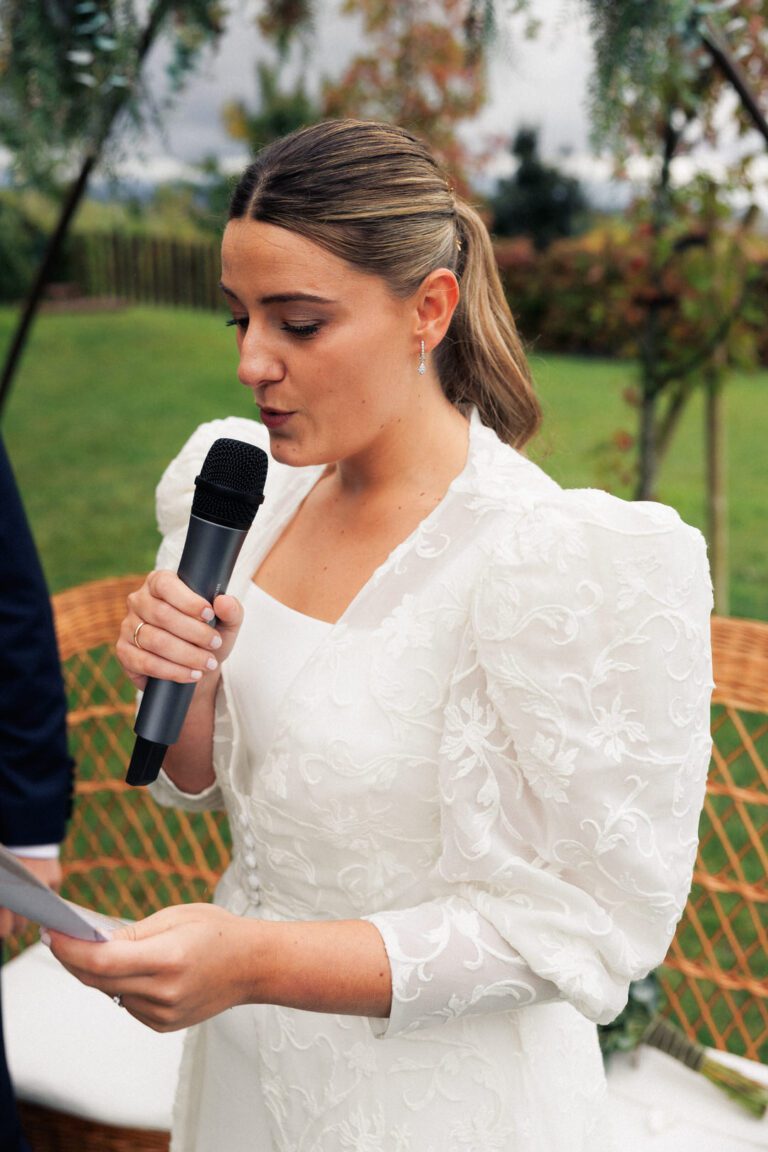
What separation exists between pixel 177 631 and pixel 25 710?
2.92 ft

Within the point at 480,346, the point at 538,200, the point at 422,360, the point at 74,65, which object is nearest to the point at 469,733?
the point at 422,360

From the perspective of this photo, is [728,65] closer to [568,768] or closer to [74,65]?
[74,65]

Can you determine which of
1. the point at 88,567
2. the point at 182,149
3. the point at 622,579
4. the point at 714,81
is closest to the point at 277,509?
the point at 622,579

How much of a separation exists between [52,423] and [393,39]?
613 centimetres

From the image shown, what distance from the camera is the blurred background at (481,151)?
2580 millimetres

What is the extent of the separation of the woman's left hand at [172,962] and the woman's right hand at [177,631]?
0.80ft

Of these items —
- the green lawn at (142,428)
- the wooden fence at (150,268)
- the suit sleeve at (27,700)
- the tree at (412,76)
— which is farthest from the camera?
the wooden fence at (150,268)

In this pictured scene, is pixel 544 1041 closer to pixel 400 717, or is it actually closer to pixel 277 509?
pixel 400 717

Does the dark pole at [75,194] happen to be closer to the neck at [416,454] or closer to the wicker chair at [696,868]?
the wicker chair at [696,868]

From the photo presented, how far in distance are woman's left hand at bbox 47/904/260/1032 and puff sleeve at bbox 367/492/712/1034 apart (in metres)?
0.19

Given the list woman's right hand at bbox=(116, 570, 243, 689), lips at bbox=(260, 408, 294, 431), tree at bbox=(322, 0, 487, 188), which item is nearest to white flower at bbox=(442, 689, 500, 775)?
woman's right hand at bbox=(116, 570, 243, 689)

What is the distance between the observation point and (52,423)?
10031mm

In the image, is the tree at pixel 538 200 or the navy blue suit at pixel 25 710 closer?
the navy blue suit at pixel 25 710

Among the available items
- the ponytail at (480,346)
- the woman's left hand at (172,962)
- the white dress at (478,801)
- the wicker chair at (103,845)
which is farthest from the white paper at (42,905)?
the wicker chair at (103,845)
